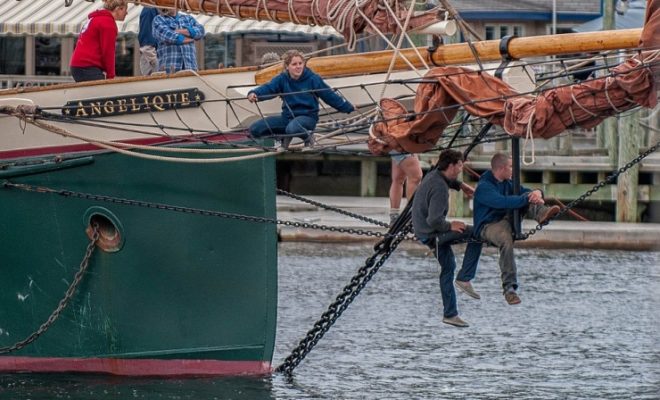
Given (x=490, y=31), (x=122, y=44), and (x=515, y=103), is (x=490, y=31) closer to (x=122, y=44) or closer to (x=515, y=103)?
(x=122, y=44)

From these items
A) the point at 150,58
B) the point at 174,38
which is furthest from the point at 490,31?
the point at 174,38

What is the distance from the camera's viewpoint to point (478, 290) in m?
21.5

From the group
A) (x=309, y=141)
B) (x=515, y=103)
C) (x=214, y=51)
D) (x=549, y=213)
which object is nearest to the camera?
(x=515, y=103)

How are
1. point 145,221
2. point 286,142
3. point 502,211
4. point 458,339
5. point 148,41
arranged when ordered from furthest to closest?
1. point 458,339
2. point 148,41
3. point 145,221
4. point 286,142
5. point 502,211

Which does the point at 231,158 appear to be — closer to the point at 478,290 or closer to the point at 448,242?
the point at 448,242

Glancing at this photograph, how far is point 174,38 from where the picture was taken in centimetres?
1581

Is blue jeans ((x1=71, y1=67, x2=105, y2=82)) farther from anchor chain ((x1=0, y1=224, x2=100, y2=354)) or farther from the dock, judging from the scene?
the dock

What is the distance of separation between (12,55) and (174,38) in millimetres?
18060

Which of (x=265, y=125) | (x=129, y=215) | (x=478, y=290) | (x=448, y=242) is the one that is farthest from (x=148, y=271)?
(x=478, y=290)

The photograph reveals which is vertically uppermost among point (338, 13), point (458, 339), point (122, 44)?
point (338, 13)

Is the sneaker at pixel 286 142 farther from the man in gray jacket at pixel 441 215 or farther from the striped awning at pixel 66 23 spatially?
the striped awning at pixel 66 23

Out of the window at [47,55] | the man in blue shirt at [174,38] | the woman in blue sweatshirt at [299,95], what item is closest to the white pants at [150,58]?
the man in blue shirt at [174,38]

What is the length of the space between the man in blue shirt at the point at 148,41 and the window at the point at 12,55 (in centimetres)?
1705

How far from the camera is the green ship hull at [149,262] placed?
1505 centimetres
